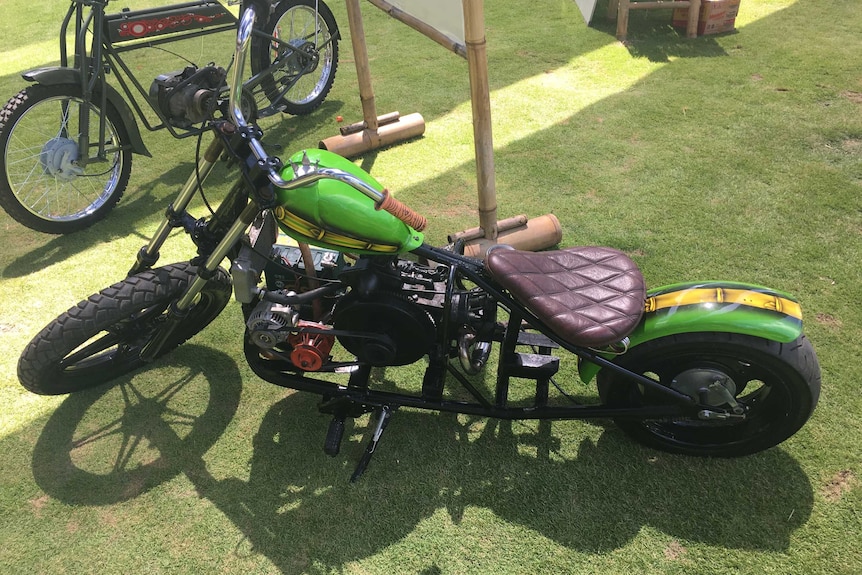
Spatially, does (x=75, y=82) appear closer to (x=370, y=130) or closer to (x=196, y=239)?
(x=370, y=130)

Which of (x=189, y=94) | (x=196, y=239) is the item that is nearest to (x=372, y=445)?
(x=196, y=239)

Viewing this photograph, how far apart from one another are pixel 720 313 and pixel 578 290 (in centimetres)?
47

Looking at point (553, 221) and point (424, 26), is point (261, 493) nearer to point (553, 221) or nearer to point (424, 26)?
point (553, 221)

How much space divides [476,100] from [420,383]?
1.38 metres

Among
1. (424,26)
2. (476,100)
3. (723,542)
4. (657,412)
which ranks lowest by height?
(723,542)

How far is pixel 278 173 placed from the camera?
1917 millimetres

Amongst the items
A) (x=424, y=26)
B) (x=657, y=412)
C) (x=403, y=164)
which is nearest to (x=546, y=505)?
(x=657, y=412)

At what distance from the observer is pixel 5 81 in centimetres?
577

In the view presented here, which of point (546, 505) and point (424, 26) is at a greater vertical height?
point (424, 26)

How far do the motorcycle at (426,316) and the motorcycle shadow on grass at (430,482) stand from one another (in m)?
0.13

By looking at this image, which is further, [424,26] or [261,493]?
[424,26]

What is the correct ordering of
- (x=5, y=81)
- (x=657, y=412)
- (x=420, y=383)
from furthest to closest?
(x=5, y=81), (x=420, y=383), (x=657, y=412)

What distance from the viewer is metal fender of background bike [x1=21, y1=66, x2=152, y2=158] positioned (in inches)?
140

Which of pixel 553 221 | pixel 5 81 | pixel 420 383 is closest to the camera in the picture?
pixel 420 383
